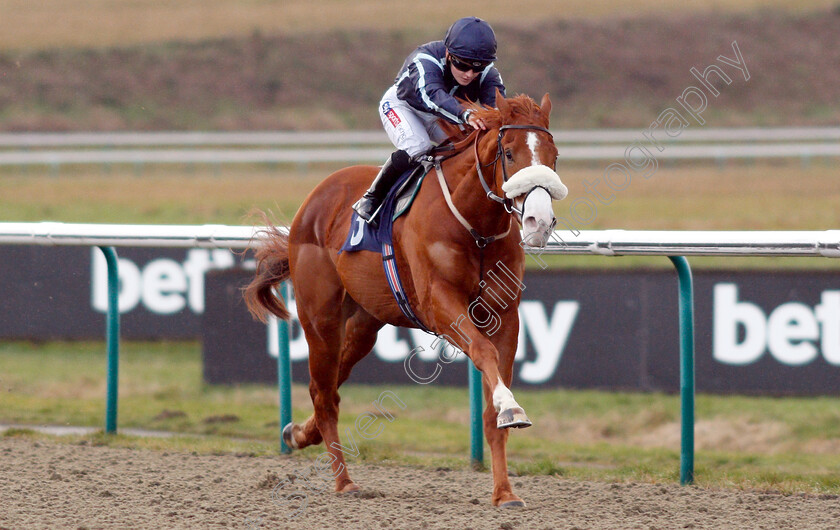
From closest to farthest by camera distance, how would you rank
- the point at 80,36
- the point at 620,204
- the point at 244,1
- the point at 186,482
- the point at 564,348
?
1. the point at 186,482
2. the point at 564,348
3. the point at 620,204
4. the point at 80,36
5. the point at 244,1

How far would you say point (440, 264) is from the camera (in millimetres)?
4047

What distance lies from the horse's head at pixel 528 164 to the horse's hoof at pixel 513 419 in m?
Result: 0.56

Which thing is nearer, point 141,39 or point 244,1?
point 141,39

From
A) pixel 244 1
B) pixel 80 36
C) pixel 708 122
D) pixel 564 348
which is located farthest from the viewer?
pixel 244 1

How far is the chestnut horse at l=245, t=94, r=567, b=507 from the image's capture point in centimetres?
369

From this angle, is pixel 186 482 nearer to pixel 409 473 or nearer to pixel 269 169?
pixel 409 473

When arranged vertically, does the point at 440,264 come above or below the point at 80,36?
below

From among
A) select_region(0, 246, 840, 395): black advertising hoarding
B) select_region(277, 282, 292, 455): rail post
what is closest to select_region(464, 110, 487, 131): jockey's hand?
select_region(277, 282, 292, 455): rail post

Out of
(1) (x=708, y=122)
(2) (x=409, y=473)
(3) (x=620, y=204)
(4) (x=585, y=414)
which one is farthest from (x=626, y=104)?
(2) (x=409, y=473)

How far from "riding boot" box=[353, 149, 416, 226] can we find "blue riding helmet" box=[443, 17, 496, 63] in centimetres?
50

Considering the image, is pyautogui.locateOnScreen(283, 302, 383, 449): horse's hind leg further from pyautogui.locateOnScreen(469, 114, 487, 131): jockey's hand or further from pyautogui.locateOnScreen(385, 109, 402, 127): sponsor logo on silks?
pyautogui.locateOnScreen(469, 114, 487, 131): jockey's hand

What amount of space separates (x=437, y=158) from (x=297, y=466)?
1645mm

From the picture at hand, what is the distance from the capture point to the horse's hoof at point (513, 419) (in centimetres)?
356

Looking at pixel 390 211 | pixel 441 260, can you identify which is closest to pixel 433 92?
pixel 390 211
